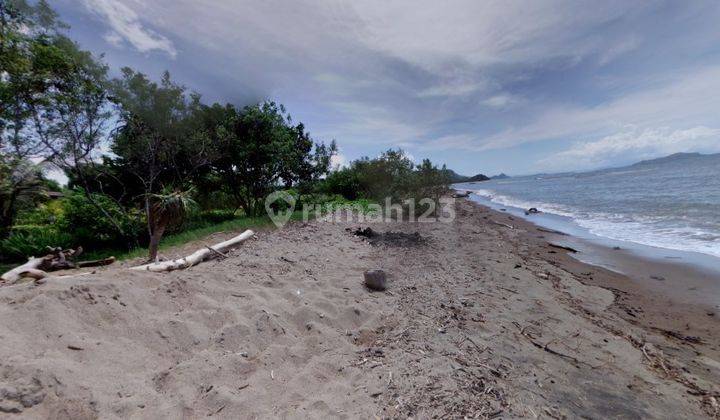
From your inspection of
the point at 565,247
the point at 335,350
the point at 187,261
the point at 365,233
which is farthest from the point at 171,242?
the point at 565,247

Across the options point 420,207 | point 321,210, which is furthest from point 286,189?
point 420,207

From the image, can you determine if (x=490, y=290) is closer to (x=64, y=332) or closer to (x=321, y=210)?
(x=64, y=332)

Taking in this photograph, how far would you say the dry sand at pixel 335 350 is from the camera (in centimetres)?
229

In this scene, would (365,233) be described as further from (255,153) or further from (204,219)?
(204,219)

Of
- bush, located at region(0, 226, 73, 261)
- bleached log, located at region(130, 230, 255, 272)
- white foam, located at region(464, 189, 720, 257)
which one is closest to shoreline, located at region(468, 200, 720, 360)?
white foam, located at region(464, 189, 720, 257)

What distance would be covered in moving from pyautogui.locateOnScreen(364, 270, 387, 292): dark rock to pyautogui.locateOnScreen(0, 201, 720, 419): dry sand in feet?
0.67

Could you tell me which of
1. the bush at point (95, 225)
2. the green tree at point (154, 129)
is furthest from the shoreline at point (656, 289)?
the bush at point (95, 225)

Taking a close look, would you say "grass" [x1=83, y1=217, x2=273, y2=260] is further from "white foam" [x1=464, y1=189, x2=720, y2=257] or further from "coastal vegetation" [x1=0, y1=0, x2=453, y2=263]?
"white foam" [x1=464, y1=189, x2=720, y2=257]

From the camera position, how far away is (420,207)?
13.7 m

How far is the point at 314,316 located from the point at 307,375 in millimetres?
1143

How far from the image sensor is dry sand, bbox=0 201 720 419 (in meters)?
2.29

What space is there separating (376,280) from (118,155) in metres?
12.6

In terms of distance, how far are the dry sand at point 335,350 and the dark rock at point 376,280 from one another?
8.0 inches

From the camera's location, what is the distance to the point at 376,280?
511 cm
